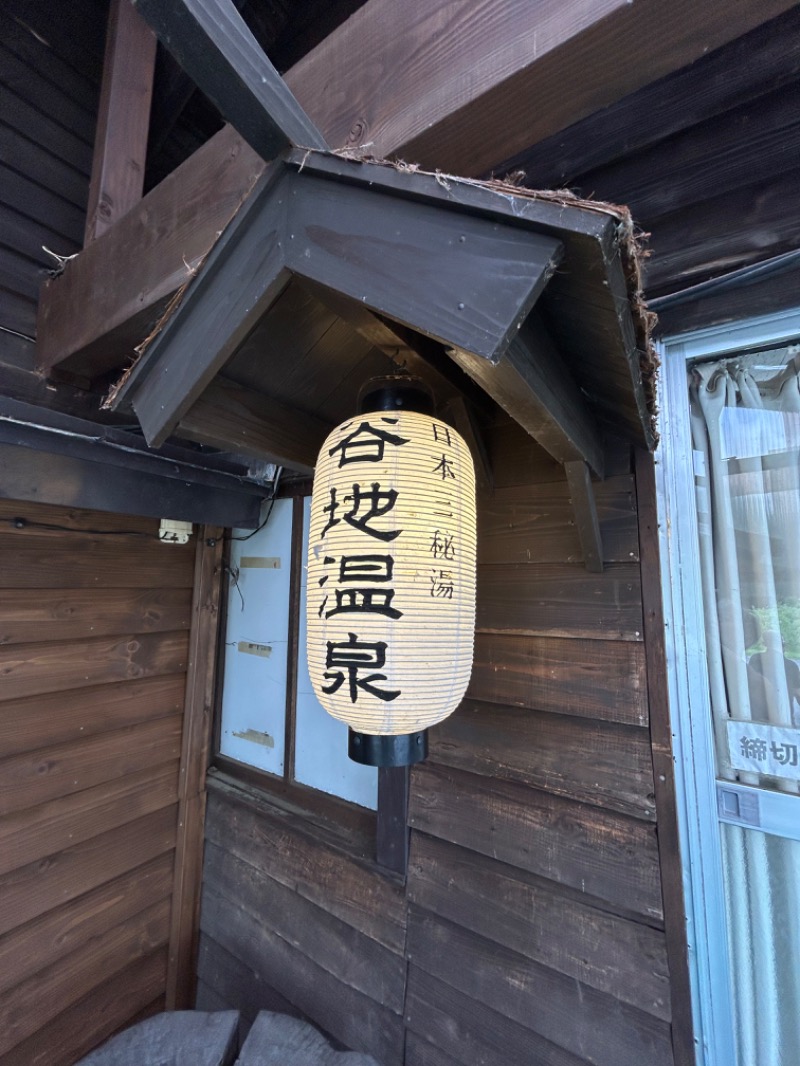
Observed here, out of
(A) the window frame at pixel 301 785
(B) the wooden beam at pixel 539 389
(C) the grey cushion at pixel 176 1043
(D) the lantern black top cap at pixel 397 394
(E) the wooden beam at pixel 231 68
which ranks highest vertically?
(E) the wooden beam at pixel 231 68

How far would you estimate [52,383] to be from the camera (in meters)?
1.84

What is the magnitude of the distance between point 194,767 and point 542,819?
2.03m

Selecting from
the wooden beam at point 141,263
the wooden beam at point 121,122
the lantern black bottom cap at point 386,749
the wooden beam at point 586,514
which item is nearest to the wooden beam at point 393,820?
the lantern black bottom cap at point 386,749

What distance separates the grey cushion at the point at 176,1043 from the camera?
1.64 m

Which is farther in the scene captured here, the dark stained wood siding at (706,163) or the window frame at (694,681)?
the window frame at (694,681)

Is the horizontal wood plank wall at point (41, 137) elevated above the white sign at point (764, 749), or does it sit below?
above

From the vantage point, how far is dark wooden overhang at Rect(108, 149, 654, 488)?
680mm

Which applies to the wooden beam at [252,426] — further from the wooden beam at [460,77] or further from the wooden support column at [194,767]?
the wooden support column at [194,767]

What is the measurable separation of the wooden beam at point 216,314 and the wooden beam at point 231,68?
0.07m

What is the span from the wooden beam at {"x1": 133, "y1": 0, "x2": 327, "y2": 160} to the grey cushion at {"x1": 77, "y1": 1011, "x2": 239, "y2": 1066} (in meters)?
2.72

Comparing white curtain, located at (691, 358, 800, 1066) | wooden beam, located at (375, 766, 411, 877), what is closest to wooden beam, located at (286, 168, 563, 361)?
white curtain, located at (691, 358, 800, 1066)

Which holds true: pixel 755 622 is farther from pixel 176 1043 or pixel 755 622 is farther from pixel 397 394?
pixel 176 1043

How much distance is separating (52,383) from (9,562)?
767 mm

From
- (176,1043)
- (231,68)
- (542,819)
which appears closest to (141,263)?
(231,68)
